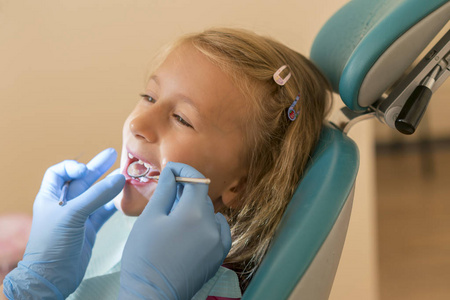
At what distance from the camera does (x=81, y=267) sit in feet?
3.68

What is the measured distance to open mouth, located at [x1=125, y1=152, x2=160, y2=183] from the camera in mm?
1088

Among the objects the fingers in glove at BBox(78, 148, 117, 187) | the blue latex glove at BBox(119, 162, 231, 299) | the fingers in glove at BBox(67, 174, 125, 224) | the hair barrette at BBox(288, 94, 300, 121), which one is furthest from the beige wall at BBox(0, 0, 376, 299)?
the blue latex glove at BBox(119, 162, 231, 299)

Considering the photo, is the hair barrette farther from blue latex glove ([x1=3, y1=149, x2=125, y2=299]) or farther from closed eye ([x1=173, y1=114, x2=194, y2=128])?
blue latex glove ([x1=3, y1=149, x2=125, y2=299])

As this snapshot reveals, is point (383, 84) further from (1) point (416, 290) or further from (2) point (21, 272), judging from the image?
(1) point (416, 290)

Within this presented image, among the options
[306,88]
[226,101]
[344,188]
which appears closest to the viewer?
[344,188]

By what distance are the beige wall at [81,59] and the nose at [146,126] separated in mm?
797

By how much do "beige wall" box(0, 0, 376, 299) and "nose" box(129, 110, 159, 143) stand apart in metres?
0.80

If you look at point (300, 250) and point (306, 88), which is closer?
point (300, 250)

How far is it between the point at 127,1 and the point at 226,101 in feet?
2.87

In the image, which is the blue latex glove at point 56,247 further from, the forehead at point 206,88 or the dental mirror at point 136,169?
the forehead at point 206,88

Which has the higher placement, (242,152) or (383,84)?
(383,84)

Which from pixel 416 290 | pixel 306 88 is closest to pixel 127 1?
pixel 306 88

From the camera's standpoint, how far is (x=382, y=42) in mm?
928

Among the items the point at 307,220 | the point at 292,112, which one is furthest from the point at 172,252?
the point at 292,112
